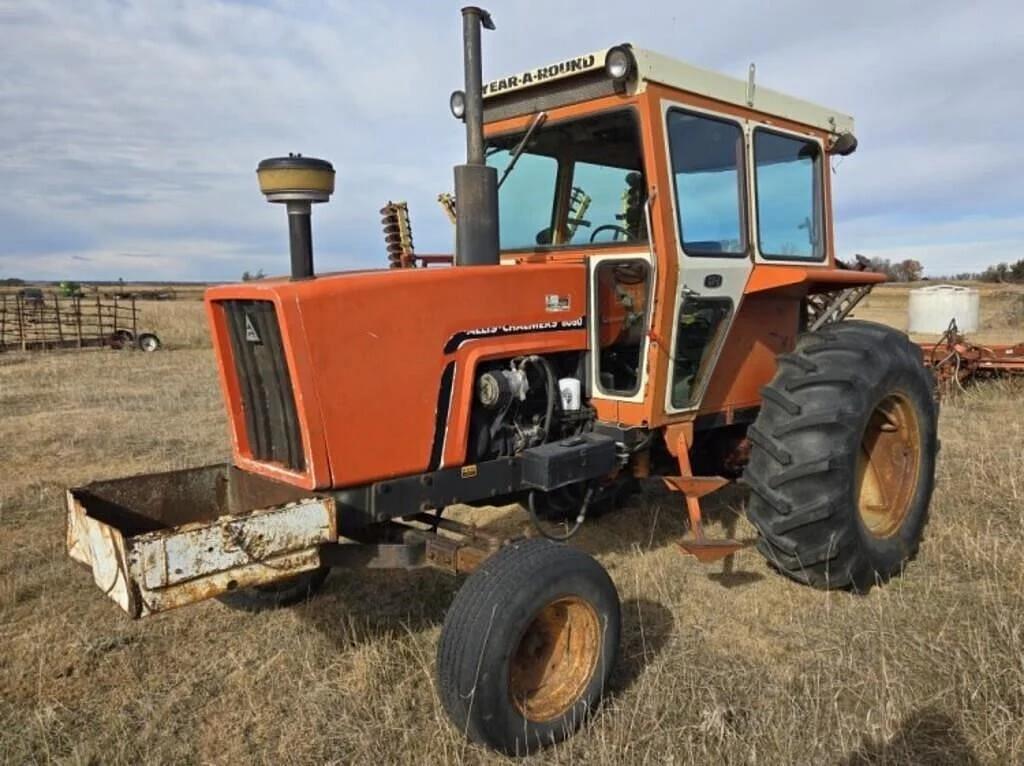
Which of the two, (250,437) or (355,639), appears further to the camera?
(355,639)

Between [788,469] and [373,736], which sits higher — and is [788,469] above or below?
above

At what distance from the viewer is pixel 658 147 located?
3.59 meters

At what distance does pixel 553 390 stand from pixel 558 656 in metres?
1.15

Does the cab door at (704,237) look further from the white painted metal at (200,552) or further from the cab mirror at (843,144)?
the white painted metal at (200,552)

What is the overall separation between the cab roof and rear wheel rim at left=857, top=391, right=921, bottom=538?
1750 millimetres

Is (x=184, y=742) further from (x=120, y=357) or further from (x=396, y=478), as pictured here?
(x=120, y=357)

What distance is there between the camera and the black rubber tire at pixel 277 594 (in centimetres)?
389

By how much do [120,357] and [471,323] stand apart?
53.9 feet

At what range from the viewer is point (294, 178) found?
2.93 meters

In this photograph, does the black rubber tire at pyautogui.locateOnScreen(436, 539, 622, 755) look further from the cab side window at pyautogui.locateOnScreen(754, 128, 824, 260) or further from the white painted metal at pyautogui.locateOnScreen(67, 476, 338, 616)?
the cab side window at pyautogui.locateOnScreen(754, 128, 824, 260)

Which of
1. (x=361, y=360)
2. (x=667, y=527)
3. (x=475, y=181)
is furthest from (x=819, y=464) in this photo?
(x=361, y=360)

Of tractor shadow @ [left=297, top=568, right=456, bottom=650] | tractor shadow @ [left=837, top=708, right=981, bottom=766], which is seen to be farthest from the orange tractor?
tractor shadow @ [left=837, top=708, right=981, bottom=766]

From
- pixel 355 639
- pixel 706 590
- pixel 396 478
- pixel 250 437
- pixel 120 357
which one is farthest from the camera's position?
pixel 120 357

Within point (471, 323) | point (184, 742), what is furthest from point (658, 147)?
point (184, 742)
